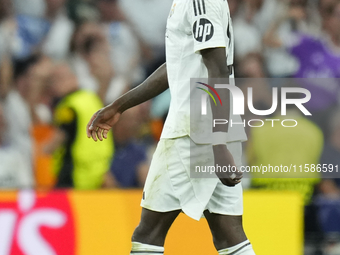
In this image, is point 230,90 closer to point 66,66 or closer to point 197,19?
point 197,19

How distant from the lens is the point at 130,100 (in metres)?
3.32

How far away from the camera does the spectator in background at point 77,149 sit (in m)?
5.70

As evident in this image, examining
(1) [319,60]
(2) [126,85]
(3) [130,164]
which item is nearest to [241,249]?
(3) [130,164]

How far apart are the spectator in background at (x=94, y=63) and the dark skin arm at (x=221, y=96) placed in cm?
365

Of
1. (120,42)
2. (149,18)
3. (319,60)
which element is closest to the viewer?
(319,60)

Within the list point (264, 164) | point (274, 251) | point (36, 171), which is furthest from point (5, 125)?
point (274, 251)

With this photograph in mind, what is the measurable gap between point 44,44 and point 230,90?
4481mm

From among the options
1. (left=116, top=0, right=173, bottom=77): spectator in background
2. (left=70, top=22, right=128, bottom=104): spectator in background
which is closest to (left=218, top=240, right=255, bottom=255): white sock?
(left=70, top=22, right=128, bottom=104): spectator in background

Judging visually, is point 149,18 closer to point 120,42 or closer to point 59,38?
point 120,42

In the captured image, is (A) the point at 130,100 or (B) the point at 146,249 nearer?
(B) the point at 146,249

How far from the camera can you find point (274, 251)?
4520mm

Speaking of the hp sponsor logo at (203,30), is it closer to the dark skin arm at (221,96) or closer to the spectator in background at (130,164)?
the dark skin arm at (221,96)

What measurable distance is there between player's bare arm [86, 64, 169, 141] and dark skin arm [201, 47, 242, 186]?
553 mm

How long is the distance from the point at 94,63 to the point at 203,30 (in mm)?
3985
